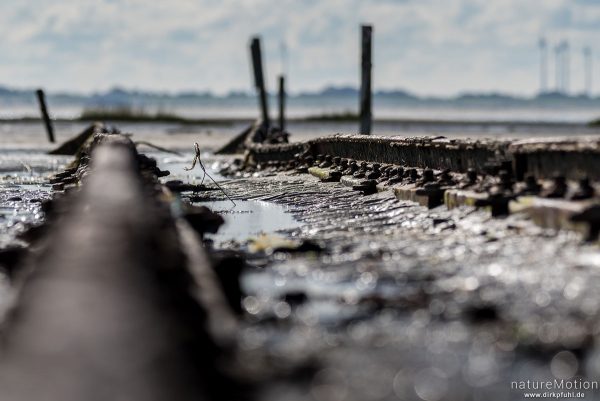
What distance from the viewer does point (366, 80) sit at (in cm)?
2848

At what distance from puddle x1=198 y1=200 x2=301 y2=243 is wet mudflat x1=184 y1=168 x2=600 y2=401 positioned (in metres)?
1.14

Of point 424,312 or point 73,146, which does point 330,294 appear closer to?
point 424,312

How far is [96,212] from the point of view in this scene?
28.2 feet

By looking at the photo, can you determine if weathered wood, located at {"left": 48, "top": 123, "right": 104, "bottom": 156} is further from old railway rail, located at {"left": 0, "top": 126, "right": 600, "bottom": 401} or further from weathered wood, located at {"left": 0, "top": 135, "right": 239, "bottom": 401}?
weathered wood, located at {"left": 0, "top": 135, "right": 239, "bottom": 401}

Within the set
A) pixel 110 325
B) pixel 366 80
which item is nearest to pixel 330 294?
pixel 110 325

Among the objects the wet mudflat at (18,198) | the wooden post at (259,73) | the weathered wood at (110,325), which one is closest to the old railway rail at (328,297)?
Result: the weathered wood at (110,325)

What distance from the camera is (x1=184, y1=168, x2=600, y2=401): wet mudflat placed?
20.1ft

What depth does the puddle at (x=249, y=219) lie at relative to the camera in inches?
508

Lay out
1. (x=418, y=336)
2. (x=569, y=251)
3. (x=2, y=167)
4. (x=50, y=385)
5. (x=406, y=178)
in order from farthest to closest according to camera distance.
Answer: (x=2, y=167) < (x=406, y=178) < (x=569, y=251) < (x=418, y=336) < (x=50, y=385)

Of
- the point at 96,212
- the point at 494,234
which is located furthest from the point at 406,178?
the point at 96,212

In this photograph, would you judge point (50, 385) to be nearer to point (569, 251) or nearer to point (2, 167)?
point (569, 251)

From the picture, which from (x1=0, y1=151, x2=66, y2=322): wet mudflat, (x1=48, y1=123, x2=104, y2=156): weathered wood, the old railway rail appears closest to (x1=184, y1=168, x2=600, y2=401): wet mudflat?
the old railway rail

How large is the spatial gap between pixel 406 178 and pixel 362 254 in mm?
6314

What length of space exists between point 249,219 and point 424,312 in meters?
7.21
